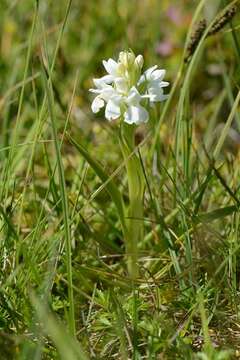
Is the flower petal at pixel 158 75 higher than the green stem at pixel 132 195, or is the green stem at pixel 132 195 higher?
the flower petal at pixel 158 75

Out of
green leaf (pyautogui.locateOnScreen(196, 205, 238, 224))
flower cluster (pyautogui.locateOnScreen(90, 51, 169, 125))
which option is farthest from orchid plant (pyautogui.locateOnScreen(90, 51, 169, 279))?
green leaf (pyautogui.locateOnScreen(196, 205, 238, 224))

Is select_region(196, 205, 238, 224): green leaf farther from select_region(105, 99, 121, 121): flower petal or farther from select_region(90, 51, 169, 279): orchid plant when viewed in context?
select_region(105, 99, 121, 121): flower petal

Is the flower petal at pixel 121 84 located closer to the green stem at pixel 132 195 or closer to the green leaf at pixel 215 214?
the green stem at pixel 132 195

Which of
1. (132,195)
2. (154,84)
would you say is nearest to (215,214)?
(132,195)

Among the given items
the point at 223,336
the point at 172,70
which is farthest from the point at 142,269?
the point at 172,70

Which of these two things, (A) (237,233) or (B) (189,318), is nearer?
(B) (189,318)

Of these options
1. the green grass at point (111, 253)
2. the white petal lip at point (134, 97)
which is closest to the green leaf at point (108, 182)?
the green grass at point (111, 253)

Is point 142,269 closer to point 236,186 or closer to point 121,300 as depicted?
point 121,300

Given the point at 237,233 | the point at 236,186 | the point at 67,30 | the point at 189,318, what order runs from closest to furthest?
the point at 189,318
the point at 237,233
the point at 236,186
the point at 67,30
